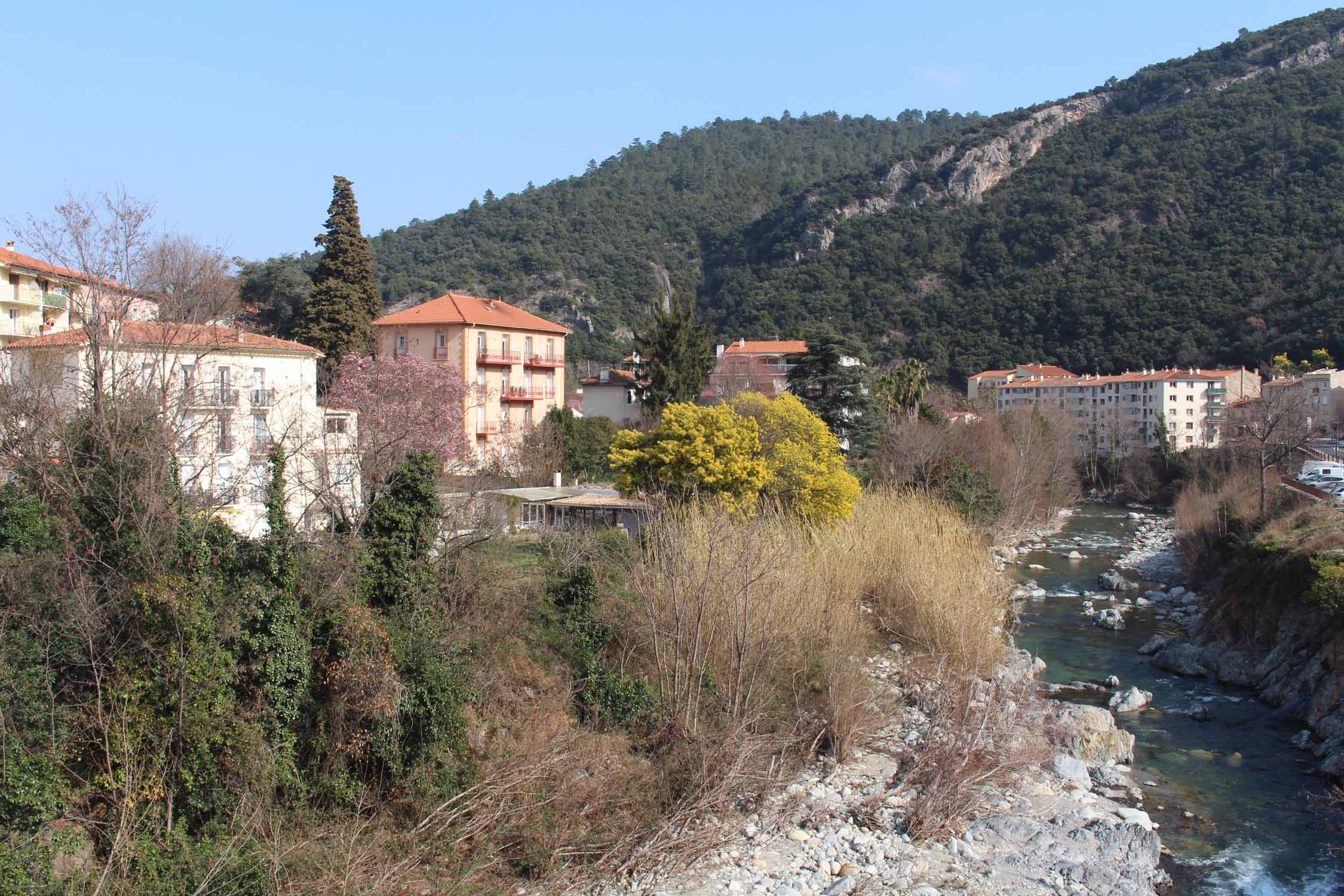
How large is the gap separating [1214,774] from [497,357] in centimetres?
3630

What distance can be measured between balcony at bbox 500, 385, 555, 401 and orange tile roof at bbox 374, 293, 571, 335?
296cm

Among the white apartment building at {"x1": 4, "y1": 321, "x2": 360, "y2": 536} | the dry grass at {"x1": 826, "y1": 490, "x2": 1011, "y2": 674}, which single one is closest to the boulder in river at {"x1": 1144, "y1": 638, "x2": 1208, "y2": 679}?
the dry grass at {"x1": 826, "y1": 490, "x2": 1011, "y2": 674}

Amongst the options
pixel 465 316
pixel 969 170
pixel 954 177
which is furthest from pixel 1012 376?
pixel 465 316

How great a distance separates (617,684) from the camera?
15180 mm

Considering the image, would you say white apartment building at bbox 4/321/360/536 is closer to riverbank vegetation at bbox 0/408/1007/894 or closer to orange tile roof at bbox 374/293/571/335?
riverbank vegetation at bbox 0/408/1007/894

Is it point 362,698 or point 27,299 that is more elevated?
point 27,299

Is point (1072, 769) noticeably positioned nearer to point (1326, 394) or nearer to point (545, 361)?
point (545, 361)

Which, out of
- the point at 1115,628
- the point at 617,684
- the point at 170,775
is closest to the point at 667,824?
the point at 617,684

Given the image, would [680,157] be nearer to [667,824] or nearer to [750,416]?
[750,416]

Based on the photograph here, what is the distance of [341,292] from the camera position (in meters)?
40.7

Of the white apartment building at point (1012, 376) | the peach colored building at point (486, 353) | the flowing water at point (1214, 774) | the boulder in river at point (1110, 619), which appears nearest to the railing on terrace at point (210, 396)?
the flowing water at point (1214, 774)

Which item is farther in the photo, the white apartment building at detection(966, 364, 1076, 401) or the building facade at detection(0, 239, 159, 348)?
the white apartment building at detection(966, 364, 1076, 401)

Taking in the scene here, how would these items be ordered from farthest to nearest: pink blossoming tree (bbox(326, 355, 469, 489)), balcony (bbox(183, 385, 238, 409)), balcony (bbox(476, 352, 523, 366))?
balcony (bbox(476, 352, 523, 366)) → pink blossoming tree (bbox(326, 355, 469, 489)) → balcony (bbox(183, 385, 238, 409))

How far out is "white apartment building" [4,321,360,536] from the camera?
16688mm
